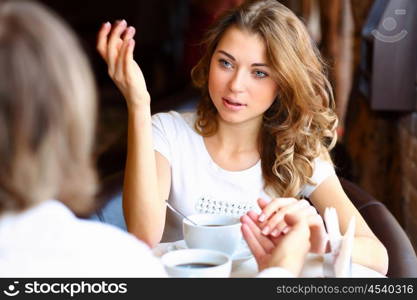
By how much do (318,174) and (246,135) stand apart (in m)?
0.25

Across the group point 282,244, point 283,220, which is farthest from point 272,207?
point 282,244

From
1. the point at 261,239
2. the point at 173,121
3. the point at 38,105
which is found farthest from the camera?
the point at 173,121

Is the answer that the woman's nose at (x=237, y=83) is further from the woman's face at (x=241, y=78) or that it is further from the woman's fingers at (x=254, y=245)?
the woman's fingers at (x=254, y=245)

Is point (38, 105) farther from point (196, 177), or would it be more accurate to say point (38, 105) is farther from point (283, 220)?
point (196, 177)

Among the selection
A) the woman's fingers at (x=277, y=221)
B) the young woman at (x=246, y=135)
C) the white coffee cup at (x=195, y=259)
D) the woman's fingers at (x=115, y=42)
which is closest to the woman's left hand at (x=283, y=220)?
the woman's fingers at (x=277, y=221)

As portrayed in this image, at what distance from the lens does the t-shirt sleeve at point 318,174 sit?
6.28 ft

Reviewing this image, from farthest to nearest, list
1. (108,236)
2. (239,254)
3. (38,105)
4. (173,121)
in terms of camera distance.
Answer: (173,121), (239,254), (108,236), (38,105)

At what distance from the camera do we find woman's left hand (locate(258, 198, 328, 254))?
1.28 metres

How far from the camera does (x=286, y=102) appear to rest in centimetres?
195

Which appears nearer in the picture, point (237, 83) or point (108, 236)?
point (108, 236)

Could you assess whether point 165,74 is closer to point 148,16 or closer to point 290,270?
point 148,16

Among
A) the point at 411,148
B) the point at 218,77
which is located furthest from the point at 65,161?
the point at 411,148

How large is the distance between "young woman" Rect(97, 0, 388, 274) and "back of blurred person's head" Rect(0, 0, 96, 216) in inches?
32.5

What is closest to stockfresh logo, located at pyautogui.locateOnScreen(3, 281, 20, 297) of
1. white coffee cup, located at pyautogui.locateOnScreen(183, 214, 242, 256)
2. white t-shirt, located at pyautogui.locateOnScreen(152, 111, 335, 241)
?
white coffee cup, located at pyautogui.locateOnScreen(183, 214, 242, 256)
